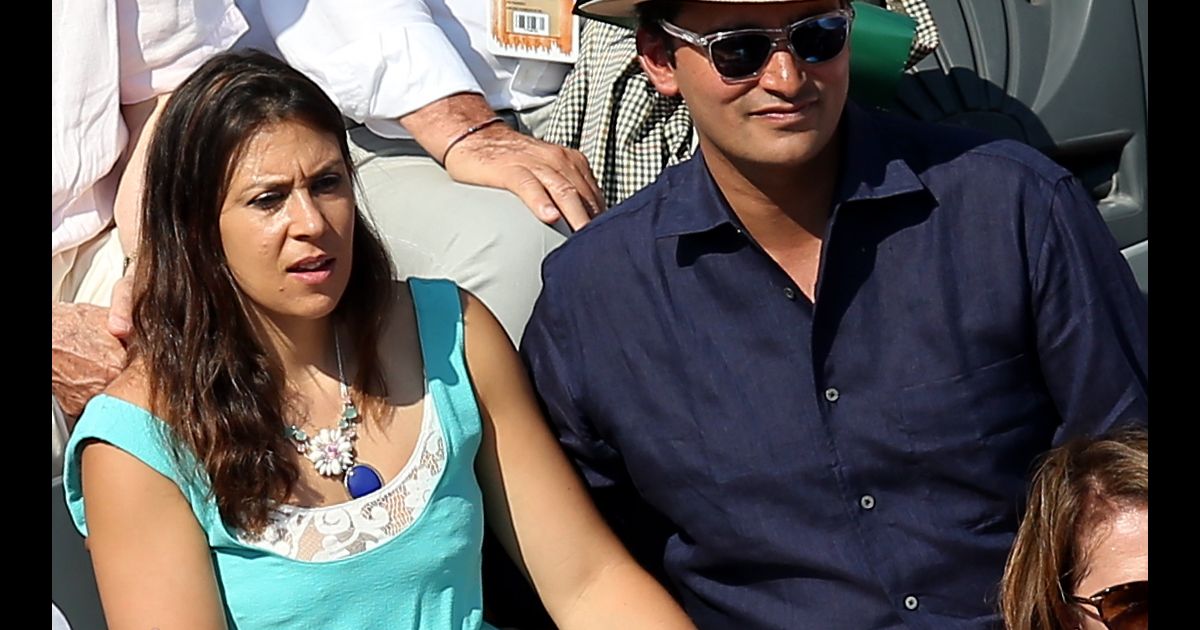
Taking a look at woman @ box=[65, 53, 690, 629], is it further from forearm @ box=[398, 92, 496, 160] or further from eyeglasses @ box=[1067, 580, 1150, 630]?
eyeglasses @ box=[1067, 580, 1150, 630]

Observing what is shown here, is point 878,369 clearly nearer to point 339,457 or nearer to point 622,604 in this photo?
point 622,604

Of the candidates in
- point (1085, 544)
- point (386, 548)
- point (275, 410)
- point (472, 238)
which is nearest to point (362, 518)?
point (386, 548)

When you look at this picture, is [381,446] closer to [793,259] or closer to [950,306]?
[793,259]

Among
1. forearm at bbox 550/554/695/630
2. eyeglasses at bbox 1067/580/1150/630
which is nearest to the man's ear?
forearm at bbox 550/554/695/630

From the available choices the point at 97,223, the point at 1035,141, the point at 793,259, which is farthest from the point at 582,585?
the point at 1035,141

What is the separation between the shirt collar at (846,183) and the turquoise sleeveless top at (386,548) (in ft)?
1.00

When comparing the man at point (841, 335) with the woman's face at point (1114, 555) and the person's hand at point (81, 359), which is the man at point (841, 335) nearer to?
the woman's face at point (1114, 555)

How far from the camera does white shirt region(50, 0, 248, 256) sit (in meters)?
2.33

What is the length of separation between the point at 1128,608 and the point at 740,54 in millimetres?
784

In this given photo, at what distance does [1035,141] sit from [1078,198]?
2.81 feet

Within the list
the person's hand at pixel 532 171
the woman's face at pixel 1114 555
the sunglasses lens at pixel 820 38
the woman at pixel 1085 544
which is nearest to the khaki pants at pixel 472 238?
the person's hand at pixel 532 171

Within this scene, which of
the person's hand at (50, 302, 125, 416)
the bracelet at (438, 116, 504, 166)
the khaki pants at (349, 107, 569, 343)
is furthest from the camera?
the bracelet at (438, 116, 504, 166)

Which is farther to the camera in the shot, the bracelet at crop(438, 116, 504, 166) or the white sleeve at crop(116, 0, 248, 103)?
the bracelet at crop(438, 116, 504, 166)
